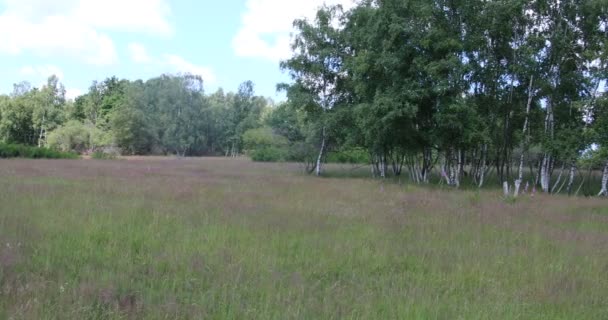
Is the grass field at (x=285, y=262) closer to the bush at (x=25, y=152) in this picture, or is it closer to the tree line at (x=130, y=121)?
the bush at (x=25, y=152)

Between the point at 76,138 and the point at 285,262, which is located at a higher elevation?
the point at 76,138

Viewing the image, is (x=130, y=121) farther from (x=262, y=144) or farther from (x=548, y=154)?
(x=548, y=154)

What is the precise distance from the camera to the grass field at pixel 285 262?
16.8ft

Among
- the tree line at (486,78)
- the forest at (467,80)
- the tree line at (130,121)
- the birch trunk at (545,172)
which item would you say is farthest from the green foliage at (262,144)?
the birch trunk at (545,172)

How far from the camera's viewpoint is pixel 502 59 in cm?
2322

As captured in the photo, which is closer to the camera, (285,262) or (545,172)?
(285,262)

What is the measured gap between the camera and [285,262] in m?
7.10

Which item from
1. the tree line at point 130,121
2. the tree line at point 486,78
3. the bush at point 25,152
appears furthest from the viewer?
the tree line at point 130,121

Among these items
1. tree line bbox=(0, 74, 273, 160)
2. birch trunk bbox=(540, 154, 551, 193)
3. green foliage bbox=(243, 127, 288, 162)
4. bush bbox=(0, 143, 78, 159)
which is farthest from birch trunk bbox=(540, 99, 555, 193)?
tree line bbox=(0, 74, 273, 160)

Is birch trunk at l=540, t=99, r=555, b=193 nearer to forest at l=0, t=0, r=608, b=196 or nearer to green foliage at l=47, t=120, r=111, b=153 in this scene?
forest at l=0, t=0, r=608, b=196

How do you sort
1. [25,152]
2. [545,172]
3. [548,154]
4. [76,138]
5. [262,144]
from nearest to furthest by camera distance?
1. [548,154]
2. [545,172]
3. [25,152]
4. [262,144]
5. [76,138]

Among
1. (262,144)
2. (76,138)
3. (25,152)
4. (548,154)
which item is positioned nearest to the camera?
(548,154)

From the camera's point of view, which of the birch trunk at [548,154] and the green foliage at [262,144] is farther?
the green foliage at [262,144]

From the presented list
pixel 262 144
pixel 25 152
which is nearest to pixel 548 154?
pixel 25 152
